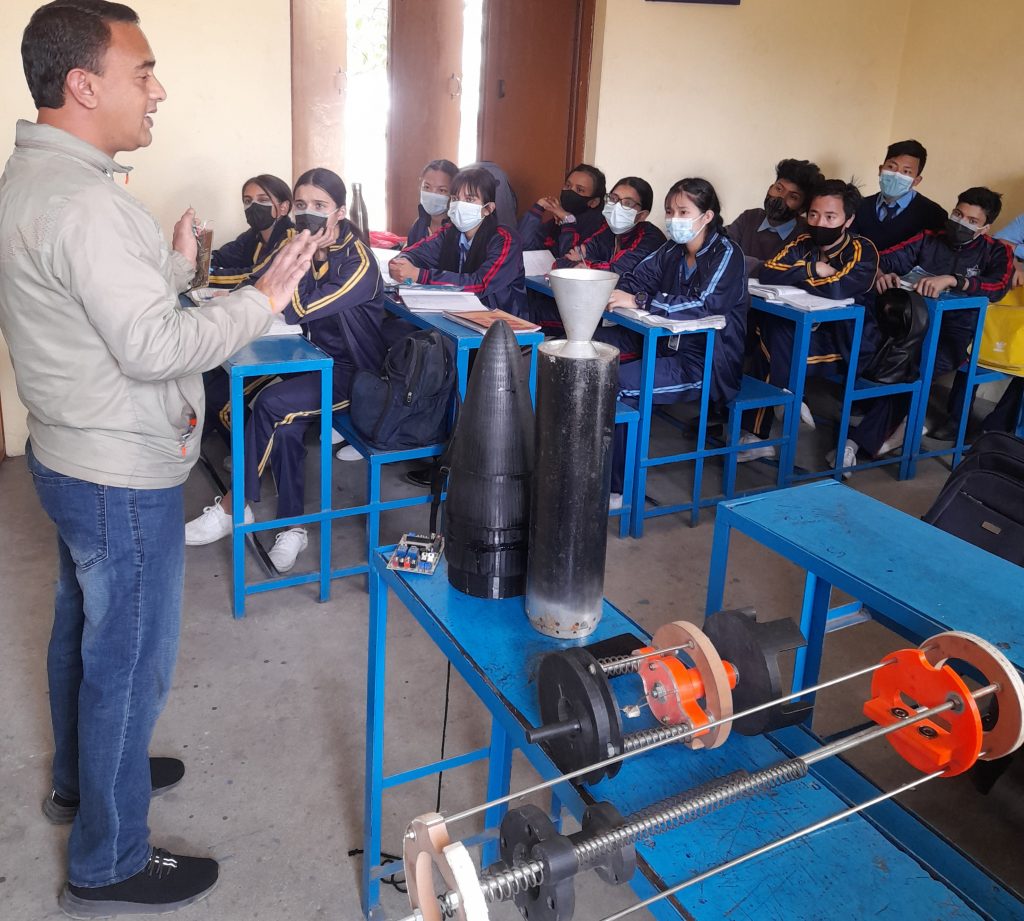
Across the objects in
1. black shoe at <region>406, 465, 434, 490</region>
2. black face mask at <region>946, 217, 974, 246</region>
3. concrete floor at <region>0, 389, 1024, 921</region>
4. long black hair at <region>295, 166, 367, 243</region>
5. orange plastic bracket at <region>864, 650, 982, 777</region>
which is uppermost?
long black hair at <region>295, 166, 367, 243</region>

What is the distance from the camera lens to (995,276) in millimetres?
4152

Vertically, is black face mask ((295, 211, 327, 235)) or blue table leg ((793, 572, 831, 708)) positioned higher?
black face mask ((295, 211, 327, 235))

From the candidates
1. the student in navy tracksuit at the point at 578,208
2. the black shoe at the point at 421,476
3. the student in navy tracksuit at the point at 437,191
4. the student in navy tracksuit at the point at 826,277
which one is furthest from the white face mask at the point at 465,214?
the student in navy tracksuit at the point at 826,277

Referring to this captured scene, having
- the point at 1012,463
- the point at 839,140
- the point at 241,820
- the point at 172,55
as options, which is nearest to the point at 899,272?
the point at 839,140

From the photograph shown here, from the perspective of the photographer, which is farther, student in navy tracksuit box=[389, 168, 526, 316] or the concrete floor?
student in navy tracksuit box=[389, 168, 526, 316]

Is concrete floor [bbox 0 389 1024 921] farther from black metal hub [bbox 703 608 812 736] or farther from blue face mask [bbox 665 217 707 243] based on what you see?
blue face mask [bbox 665 217 707 243]

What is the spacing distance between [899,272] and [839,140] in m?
1.28

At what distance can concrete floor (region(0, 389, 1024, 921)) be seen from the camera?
1.78 metres

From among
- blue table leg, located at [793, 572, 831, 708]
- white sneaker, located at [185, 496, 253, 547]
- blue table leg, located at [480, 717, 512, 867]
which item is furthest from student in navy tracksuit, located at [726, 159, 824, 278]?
blue table leg, located at [480, 717, 512, 867]

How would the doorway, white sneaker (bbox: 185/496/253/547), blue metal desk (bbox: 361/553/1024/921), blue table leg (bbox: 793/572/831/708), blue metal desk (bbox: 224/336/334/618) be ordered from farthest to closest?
the doorway, white sneaker (bbox: 185/496/253/547), blue metal desk (bbox: 224/336/334/618), blue table leg (bbox: 793/572/831/708), blue metal desk (bbox: 361/553/1024/921)

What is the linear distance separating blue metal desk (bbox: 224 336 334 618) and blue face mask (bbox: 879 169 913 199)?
288 centimetres

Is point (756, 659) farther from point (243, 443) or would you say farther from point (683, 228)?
point (683, 228)

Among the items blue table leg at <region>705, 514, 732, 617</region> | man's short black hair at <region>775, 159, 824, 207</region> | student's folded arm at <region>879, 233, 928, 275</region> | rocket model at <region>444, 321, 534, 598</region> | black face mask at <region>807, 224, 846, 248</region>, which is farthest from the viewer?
man's short black hair at <region>775, 159, 824, 207</region>

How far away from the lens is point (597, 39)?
15.0ft
